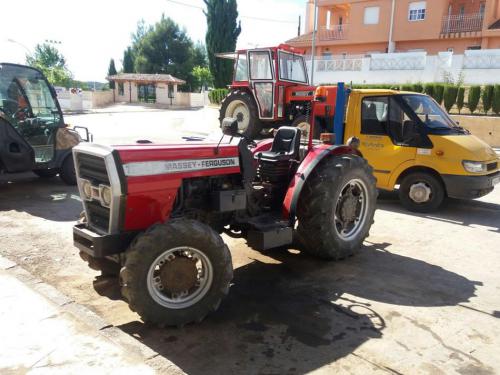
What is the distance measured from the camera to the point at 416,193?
7.35 metres

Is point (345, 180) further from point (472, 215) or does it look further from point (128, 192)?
point (472, 215)

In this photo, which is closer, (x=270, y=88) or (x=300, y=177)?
(x=300, y=177)

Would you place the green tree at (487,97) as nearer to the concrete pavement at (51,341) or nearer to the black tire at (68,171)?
the black tire at (68,171)

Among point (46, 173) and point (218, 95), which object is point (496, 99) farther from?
point (218, 95)

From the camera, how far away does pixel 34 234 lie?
18.9 feet

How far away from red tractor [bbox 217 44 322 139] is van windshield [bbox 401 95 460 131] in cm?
405

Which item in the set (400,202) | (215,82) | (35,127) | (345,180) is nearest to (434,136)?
(400,202)

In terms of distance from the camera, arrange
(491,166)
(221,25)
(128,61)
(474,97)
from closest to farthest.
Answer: (491,166) → (474,97) → (221,25) → (128,61)

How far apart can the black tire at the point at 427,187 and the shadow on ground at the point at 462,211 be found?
12 cm

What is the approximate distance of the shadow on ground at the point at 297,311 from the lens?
3164mm

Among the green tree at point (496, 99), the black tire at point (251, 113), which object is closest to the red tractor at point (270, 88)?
the black tire at point (251, 113)

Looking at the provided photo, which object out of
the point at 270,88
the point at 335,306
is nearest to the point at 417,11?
the point at 270,88

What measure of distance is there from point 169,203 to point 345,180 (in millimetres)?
2168

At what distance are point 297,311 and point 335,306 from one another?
0.37m
